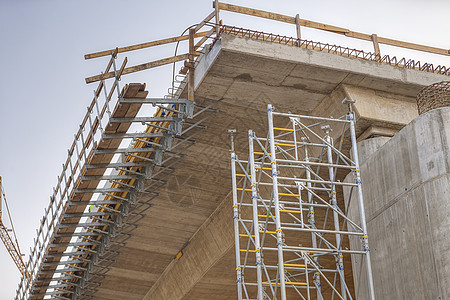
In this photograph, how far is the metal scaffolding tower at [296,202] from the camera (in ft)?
51.2

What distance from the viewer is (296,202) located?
20.3 m

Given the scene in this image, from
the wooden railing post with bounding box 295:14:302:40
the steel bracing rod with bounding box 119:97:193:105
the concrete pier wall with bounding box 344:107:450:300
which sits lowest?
the concrete pier wall with bounding box 344:107:450:300

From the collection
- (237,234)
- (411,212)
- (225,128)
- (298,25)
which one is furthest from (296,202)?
(411,212)

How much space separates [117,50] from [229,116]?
12.1 ft

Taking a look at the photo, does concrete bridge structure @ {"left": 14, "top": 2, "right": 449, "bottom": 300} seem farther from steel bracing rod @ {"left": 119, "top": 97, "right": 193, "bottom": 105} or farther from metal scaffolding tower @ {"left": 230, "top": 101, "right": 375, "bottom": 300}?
metal scaffolding tower @ {"left": 230, "top": 101, "right": 375, "bottom": 300}

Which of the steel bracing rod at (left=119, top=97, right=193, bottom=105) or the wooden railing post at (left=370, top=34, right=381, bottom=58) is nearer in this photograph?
the steel bracing rod at (left=119, top=97, right=193, bottom=105)

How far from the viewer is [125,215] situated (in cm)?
2405

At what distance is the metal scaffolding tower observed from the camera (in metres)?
15.6

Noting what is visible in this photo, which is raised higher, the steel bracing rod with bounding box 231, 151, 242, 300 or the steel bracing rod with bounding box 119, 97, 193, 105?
the steel bracing rod with bounding box 119, 97, 193, 105

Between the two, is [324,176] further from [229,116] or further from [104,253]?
[104,253]

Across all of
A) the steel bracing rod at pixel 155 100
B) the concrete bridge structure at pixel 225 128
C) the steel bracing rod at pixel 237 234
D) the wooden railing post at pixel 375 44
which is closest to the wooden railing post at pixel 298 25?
the concrete bridge structure at pixel 225 128

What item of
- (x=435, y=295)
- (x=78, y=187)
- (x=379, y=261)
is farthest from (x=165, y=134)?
(x=435, y=295)

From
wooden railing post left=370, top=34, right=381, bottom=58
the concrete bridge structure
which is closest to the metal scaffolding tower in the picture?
the concrete bridge structure

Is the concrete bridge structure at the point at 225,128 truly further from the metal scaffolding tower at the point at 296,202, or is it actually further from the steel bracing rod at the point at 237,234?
the steel bracing rod at the point at 237,234
